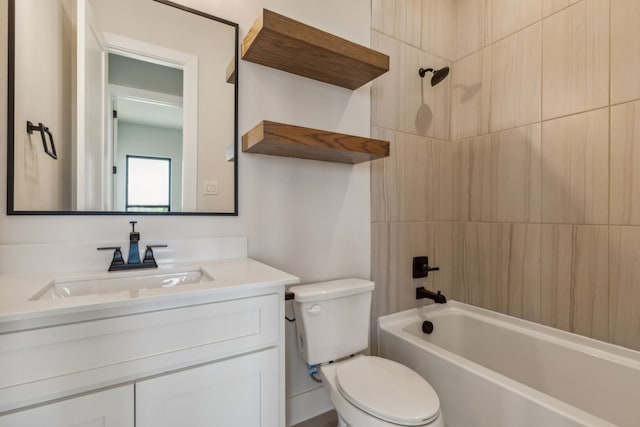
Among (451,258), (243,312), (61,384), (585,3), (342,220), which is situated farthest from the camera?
(451,258)

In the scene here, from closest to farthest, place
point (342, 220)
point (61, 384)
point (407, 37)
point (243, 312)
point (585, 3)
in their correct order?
point (61, 384) < point (243, 312) < point (585, 3) < point (342, 220) < point (407, 37)

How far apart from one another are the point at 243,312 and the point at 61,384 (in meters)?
0.44

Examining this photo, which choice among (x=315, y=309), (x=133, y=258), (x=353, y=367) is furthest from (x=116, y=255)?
(x=353, y=367)

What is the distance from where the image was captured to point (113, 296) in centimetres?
76

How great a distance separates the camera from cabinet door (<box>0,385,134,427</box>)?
0.66 meters

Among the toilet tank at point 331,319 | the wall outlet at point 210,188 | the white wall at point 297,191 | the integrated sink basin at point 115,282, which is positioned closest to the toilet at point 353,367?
the toilet tank at point 331,319

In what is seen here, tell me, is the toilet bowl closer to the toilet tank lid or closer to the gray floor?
the toilet tank lid

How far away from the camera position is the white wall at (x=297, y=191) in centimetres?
132

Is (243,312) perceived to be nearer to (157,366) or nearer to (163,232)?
(157,366)

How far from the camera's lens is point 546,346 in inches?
59.5

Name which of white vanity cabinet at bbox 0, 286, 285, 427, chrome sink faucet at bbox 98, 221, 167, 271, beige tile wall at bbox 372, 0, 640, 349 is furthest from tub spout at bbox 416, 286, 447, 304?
chrome sink faucet at bbox 98, 221, 167, 271

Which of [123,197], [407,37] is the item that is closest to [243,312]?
[123,197]

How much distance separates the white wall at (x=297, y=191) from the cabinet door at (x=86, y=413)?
59cm

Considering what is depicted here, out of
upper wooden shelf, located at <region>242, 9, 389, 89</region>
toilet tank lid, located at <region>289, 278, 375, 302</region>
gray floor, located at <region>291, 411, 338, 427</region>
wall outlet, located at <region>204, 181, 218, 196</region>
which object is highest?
upper wooden shelf, located at <region>242, 9, 389, 89</region>
